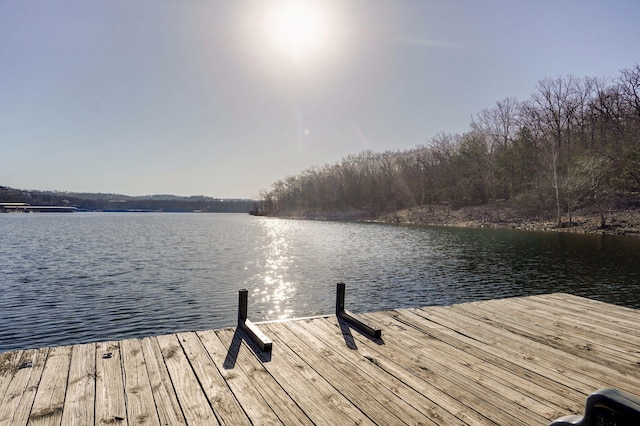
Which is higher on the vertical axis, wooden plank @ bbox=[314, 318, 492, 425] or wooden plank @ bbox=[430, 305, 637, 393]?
wooden plank @ bbox=[314, 318, 492, 425]

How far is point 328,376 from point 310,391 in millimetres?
355

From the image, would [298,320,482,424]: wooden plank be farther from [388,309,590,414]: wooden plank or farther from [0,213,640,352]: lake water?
[0,213,640,352]: lake water

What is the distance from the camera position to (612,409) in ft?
4.85

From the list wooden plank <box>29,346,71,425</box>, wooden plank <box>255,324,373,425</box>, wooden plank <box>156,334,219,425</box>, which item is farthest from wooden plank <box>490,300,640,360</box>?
wooden plank <box>29,346,71,425</box>

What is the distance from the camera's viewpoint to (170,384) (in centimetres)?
344

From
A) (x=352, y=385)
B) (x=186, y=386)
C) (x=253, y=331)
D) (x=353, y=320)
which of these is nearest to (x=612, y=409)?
(x=352, y=385)

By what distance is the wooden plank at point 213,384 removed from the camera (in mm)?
2951

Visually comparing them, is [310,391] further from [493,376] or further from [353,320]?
[353,320]

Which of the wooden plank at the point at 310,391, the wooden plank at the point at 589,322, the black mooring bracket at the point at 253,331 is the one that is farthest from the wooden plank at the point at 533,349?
the black mooring bracket at the point at 253,331

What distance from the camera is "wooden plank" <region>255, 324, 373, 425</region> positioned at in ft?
9.74

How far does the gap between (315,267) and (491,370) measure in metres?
14.4

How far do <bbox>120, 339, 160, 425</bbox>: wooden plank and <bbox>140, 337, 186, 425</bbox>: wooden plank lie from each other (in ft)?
0.12

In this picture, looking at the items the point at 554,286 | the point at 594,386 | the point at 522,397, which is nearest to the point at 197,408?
the point at 522,397

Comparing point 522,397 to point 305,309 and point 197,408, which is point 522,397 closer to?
point 197,408
